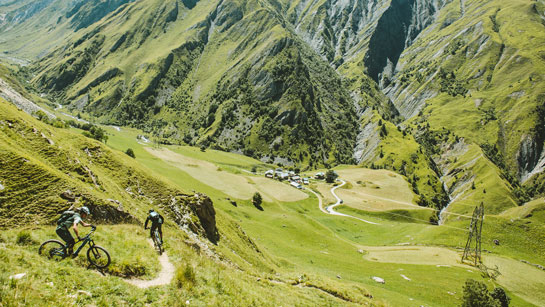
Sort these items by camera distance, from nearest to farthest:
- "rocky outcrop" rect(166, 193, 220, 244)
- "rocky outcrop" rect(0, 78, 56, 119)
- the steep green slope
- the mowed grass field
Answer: the steep green slope, "rocky outcrop" rect(166, 193, 220, 244), the mowed grass field, "rocky outcrop" rect(0, 78, 56, 119)

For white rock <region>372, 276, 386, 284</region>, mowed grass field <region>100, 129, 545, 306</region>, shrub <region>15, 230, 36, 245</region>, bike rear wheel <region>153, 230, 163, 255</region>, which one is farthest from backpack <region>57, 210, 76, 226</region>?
white rock <region>372, 276, 386, 284</region>

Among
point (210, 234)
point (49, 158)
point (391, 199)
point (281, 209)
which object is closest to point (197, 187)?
point (281, 209)

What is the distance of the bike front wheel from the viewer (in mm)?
12758

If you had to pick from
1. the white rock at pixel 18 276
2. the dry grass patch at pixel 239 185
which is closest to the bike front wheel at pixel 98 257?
the white rock at pixel 18 276

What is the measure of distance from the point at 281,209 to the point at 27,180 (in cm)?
7952

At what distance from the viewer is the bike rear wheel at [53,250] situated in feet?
39.4

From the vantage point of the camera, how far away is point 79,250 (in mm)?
12656

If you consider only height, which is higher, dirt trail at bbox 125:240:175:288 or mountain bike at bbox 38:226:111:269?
mountain bike at bbox 38:226:111:269

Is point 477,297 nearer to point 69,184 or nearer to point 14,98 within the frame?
point 69,184

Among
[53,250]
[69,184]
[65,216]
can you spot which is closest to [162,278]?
[53,250]

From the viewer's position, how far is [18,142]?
20578 millimetres

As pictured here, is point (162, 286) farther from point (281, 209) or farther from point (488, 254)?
point (281, 209)

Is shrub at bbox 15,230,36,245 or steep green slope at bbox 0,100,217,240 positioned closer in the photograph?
shrub at bbox 15,230,36,245

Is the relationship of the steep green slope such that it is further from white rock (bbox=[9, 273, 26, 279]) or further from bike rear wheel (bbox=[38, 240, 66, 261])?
white rock (bbox=[9, 273, 26, 279])
